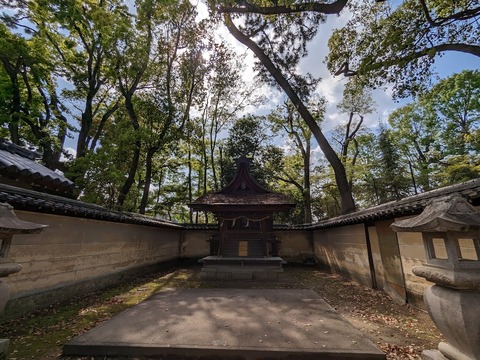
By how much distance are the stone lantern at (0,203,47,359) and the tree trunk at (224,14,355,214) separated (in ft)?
44.3

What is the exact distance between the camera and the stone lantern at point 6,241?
2.99 meters

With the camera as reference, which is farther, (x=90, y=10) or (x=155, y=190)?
(x=155, y=190)

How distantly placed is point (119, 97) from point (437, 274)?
67.2 feet

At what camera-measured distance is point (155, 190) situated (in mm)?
27953

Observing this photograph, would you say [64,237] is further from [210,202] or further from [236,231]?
[236,231]

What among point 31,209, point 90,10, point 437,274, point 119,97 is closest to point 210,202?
point 31,209

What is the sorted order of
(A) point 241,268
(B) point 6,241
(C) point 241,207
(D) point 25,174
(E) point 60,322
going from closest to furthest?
(B) point 6,241
(E) point 60,322
(D) point 25,174
(A) point 241,268
(C) point 241,207

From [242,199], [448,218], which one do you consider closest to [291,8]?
[242,199]

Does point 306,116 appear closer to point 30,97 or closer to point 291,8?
point 291,8

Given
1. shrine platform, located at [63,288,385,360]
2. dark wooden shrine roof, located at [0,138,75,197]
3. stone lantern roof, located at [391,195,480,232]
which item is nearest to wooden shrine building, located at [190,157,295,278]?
shrine platform, located at [63,288,385,360]

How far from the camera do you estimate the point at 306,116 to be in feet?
48.6

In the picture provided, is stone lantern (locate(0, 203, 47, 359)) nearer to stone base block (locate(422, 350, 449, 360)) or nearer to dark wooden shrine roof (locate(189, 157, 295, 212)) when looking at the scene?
stone base block (locate(422, 350, 449, 360))

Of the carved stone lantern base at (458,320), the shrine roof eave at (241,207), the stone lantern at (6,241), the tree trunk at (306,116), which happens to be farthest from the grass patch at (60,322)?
the tree trunk at (306,116)

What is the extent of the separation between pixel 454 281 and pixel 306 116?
13444 mm
